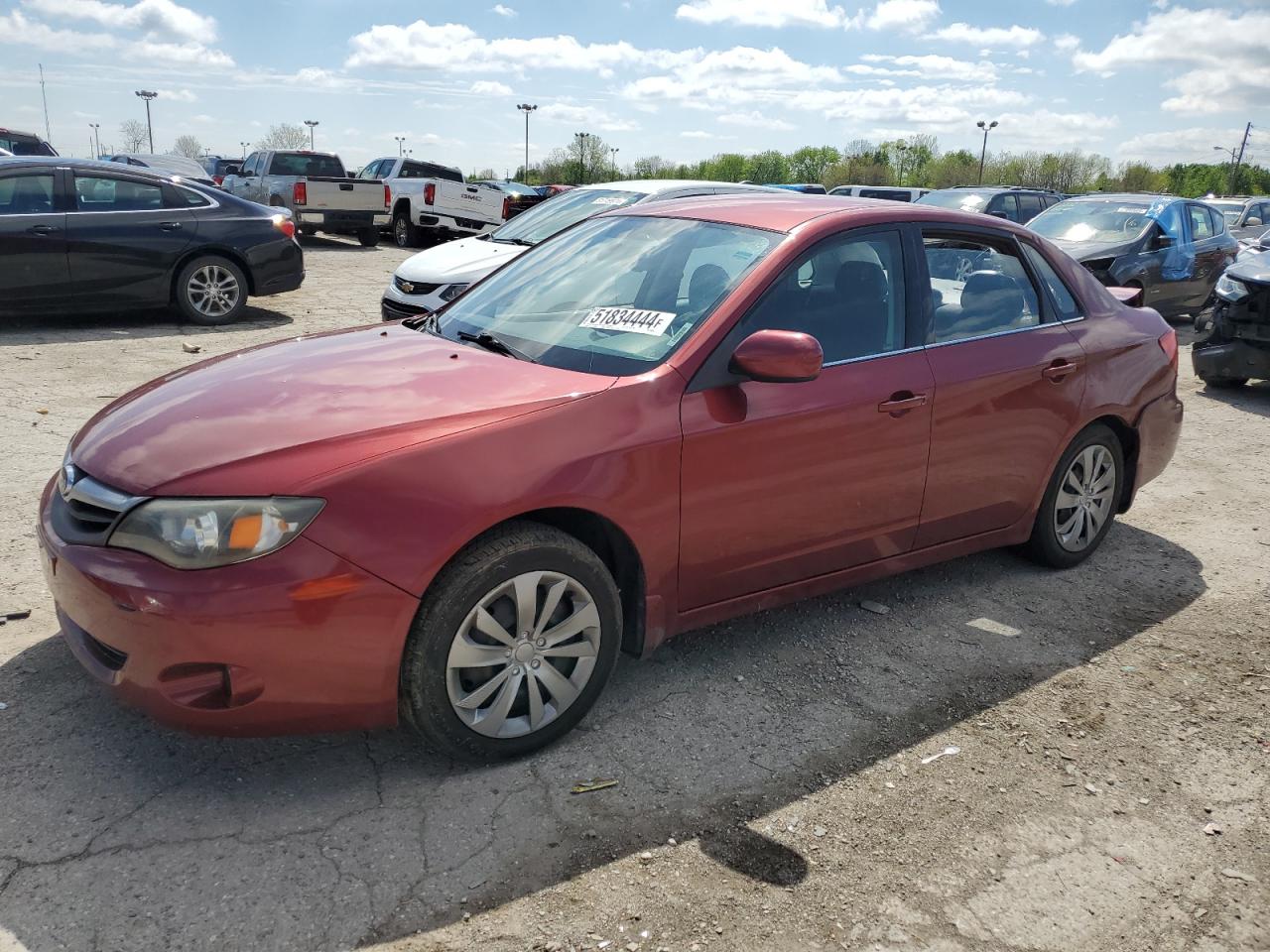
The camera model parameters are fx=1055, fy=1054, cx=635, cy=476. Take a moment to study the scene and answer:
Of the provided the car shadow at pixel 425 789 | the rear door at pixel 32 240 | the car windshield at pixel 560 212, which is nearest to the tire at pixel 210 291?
the rear door at pixel 32 240

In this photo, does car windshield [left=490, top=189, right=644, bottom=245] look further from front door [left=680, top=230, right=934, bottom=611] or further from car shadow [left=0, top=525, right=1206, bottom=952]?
car shadow [left=0, top=525, right=1206, bottom=952]

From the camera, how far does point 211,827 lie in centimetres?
290

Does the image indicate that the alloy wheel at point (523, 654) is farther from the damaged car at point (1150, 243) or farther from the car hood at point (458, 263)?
the damaged car at point (1150, 243)

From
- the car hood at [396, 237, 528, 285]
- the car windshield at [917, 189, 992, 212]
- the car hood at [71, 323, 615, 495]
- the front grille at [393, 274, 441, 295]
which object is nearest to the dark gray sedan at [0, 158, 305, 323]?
the car hood at [396, 237, 528, 285]

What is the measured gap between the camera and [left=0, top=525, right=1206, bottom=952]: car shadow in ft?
8.58

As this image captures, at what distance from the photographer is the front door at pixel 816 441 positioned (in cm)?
350

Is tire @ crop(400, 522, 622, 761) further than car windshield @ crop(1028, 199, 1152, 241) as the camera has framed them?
No

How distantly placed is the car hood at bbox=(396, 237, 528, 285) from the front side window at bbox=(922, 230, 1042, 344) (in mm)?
4806

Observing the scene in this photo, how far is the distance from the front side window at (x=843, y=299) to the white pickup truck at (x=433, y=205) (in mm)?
15876

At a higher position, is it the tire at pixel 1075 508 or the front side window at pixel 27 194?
the front side window at pixel 27 194

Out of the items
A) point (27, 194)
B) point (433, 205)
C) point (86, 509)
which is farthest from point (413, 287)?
point (433, 205)

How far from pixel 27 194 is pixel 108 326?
1.44m

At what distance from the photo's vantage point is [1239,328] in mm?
8969

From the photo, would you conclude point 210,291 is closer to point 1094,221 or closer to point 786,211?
point 786,211
